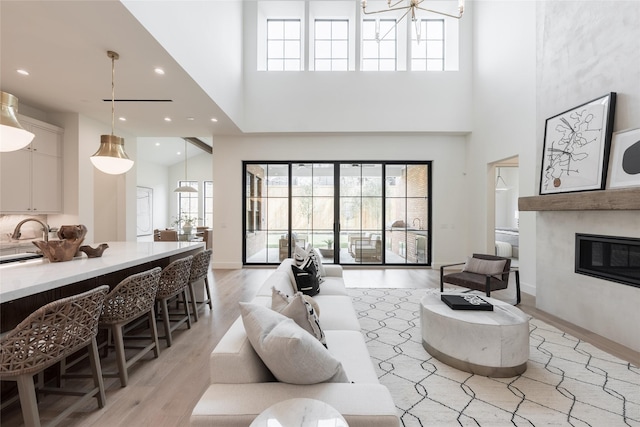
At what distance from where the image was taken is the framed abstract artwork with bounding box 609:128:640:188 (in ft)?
8.96

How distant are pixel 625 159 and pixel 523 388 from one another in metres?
2.41

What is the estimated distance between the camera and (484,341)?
2.28 m

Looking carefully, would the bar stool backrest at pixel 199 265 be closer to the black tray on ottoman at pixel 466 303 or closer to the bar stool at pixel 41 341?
the bar stool at pixel 41 341

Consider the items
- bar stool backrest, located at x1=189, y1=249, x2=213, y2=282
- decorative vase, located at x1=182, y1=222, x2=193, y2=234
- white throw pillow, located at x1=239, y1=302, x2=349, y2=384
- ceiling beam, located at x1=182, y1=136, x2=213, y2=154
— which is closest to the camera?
white throw pillow, located at x1=239, y1=302, x2=349, y2=384

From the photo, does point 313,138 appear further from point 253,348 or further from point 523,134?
point 253,348

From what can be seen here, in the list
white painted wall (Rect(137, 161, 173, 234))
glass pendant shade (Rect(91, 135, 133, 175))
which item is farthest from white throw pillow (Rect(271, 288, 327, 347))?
white painted wall (Rect(137, 161, 173, 234))

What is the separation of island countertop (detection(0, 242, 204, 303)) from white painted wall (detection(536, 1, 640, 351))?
4.61m

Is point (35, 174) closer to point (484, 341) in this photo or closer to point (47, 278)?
point (47, 278)

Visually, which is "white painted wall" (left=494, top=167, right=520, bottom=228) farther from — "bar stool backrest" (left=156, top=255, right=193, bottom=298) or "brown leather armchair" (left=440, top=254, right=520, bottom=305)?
"bar stool backrest" (left=156, top=255, right=193, bottom=298)

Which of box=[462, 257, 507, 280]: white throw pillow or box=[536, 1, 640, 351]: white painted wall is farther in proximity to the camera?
box=[462, 257, 507, 280]: white throw pillow

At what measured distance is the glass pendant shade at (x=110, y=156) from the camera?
118 inches

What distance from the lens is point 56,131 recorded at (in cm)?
480

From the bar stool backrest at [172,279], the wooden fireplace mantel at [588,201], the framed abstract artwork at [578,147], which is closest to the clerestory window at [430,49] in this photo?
the framed abstract artwork at [578,147]

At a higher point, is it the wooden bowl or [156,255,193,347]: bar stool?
the wooden bowl
